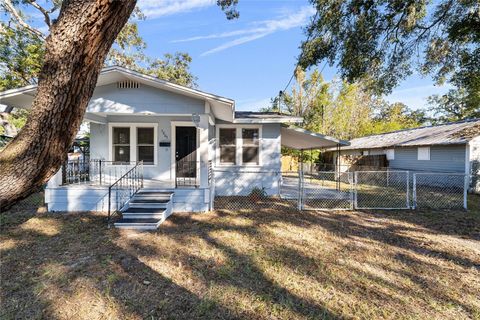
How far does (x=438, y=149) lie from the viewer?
14.9 m

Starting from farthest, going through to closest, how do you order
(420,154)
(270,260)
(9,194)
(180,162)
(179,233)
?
(420,154)
(180,162)
(179,233)
(270,260)
(9,194)

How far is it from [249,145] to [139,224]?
215 inches

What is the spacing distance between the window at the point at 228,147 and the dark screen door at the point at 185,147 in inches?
44.4

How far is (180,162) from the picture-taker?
9867 mm

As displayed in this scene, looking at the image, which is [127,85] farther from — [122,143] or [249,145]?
[249,145]

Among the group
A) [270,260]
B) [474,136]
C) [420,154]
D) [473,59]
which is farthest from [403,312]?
[420,154]

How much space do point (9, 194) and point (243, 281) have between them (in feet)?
10.1

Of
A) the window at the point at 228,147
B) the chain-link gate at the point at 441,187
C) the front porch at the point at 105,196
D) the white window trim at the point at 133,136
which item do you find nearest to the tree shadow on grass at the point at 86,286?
the front porch at the point at 105,196

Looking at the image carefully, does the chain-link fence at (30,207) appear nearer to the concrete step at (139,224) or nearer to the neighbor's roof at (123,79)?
the neighbor's roof at (123,79)

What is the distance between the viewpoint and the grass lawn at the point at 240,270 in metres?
3.16

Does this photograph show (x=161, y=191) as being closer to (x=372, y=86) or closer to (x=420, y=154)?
(x=372, y=86)

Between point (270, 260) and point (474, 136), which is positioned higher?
point (474, 136)

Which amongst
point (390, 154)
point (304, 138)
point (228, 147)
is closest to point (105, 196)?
point (228, 147)

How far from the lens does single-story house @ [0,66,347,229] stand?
24.8ft
